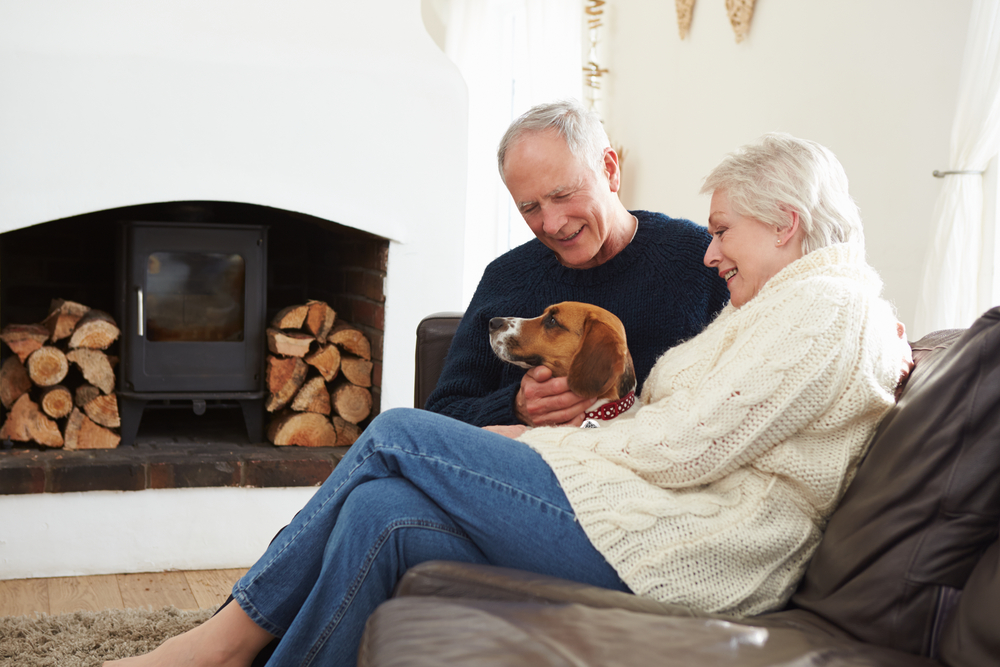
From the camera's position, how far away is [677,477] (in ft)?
3.97

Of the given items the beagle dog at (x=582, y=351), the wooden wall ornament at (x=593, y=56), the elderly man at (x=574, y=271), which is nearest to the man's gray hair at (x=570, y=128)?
the elderly man at (x=574, y=271)

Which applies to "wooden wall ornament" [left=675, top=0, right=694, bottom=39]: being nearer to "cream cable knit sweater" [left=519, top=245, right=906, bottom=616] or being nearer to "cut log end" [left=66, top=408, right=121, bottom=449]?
"cream cable knit sweater" [left=519, top=245, right=906, bottom=616]

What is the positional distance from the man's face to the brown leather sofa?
726 millimetres

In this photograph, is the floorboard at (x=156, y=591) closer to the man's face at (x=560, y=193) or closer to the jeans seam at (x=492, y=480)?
the jeans seam at (x=492, y=480)

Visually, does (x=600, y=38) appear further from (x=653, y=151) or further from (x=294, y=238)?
(x=294, y=238)

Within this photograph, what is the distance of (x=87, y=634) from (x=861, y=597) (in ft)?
5.77

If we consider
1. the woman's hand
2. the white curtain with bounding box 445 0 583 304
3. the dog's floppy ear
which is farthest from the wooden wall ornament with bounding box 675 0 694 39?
the woman's hand

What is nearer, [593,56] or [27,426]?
[27,426]

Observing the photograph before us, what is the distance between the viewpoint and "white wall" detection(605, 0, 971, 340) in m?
2.12

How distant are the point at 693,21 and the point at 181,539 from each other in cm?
260

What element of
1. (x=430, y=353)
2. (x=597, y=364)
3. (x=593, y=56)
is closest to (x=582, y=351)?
(x=597, y=364)

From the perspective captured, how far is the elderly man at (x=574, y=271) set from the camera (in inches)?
65.4

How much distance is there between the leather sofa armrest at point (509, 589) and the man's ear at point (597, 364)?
511mm

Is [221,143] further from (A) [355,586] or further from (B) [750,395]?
(B) [750,395]
